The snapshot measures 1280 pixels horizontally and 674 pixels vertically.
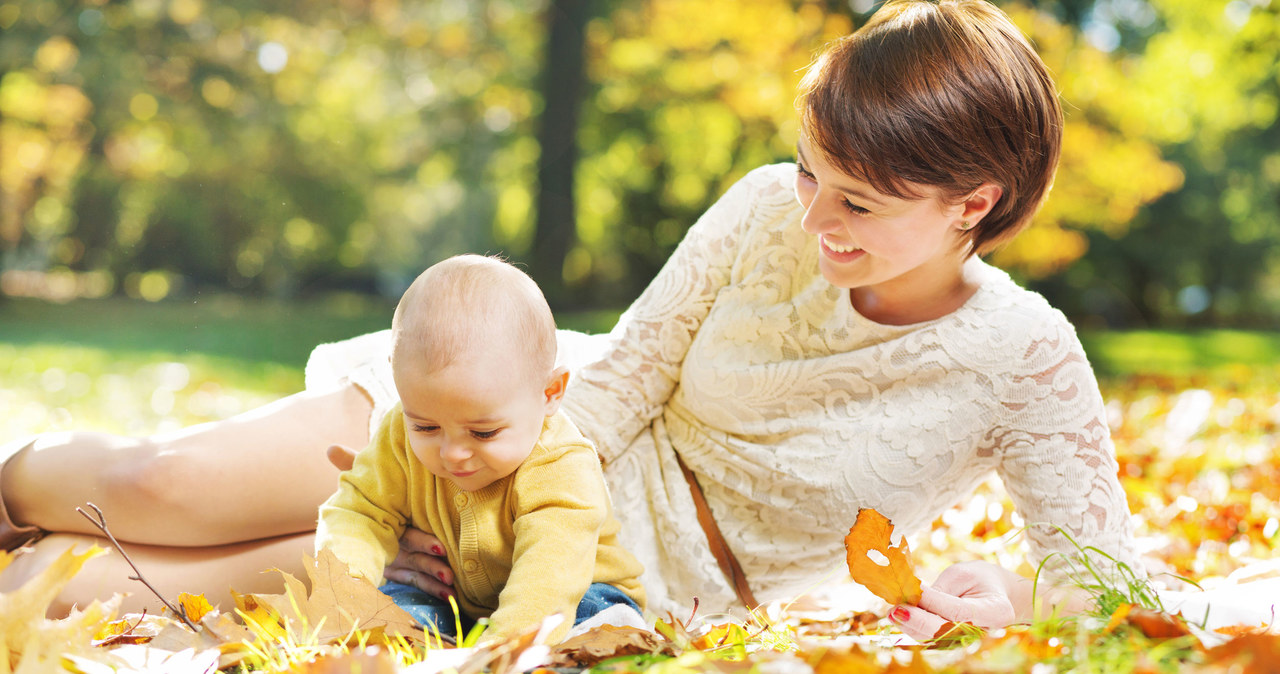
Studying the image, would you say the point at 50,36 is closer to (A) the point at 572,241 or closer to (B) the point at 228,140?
(B) the point at 228,140

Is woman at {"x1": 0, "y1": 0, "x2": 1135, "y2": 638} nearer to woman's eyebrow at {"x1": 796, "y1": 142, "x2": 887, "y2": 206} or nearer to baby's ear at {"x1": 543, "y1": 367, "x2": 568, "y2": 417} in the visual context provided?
woman's eyebrow at {"x1": 796, "y1": 142, "x2": 887, "y2": 206}


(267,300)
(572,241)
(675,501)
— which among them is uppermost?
(675,501)

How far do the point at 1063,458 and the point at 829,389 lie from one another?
1.65ft

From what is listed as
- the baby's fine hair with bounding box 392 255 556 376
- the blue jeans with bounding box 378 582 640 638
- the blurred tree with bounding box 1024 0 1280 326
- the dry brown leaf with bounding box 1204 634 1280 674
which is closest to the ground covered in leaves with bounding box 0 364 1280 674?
the dry brown leaf with bounding box 1204 634 1280 674

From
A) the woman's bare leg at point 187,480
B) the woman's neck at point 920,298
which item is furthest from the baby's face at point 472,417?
the woman's neck at point 920,298

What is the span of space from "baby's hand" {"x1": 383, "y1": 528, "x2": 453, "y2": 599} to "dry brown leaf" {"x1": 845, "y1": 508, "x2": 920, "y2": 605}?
0.75 m

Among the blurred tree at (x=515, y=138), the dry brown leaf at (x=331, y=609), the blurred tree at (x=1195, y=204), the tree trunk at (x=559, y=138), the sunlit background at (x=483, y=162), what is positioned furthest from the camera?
the blurred tree at (x=1195, y=204)

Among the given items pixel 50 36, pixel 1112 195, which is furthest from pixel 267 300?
pixel 1112 195

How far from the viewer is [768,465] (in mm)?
2203

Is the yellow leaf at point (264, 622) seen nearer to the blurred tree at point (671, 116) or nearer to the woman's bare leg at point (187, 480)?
the woman's bare leg at point (187, 480)

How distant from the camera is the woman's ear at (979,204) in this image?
196cm

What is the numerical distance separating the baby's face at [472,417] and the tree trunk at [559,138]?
428 inches

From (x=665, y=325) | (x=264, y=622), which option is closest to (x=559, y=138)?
(x=665, y=325)

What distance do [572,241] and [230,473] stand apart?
35.9 feet
